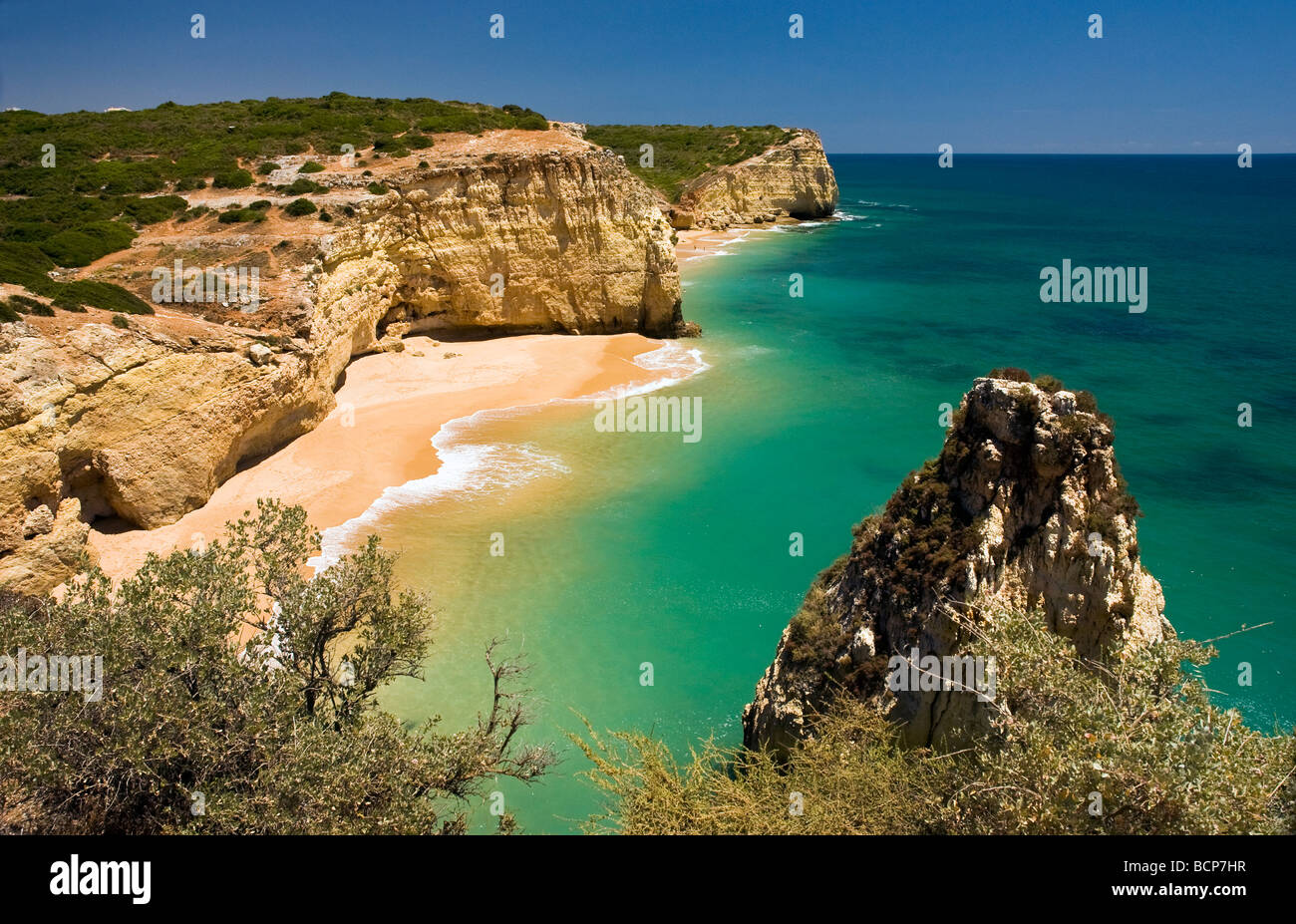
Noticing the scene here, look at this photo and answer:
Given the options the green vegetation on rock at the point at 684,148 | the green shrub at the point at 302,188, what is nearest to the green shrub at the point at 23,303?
the green shrub at the point at 302,188

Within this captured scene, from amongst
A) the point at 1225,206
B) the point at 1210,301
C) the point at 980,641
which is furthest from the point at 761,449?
the point at 1225,206

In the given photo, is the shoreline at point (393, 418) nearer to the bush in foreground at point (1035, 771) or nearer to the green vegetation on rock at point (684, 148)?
the bush in foreground at point (1035, 771)

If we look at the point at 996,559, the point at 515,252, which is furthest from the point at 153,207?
the point at 996,559

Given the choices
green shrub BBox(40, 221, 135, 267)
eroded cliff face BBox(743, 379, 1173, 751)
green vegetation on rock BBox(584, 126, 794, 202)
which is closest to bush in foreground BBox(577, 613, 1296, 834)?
eroded cliff face BBox(743, 379, 1173, 751)

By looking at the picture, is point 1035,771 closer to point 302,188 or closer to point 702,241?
point 302,188

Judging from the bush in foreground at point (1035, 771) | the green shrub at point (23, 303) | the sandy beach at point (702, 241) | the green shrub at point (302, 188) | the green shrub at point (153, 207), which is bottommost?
the bush in foreground at point (1035, 771)
